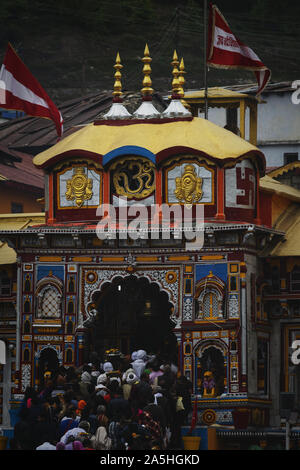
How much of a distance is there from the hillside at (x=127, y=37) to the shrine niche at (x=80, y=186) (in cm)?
3524

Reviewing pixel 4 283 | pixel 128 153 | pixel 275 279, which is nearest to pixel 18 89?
pixel 128 153

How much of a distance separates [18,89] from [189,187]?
7.09m

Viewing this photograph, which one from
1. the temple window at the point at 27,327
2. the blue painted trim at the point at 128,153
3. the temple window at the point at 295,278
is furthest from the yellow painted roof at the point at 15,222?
the temple window at the point at 295,278

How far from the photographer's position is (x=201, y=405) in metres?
49.6

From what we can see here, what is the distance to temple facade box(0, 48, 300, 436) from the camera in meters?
50.2

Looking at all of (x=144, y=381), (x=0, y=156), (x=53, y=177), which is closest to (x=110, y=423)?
(x=144, y=381)

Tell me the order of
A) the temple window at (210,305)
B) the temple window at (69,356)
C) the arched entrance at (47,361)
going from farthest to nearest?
1. the arched entrance at (47,361)
2. the temple window at (69,356)
3. the temple window at (210,305)

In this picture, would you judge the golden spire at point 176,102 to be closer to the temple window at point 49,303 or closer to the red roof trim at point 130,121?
the red roof trim at point 130,121

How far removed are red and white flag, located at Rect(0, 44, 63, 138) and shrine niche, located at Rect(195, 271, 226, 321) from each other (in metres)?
8.41

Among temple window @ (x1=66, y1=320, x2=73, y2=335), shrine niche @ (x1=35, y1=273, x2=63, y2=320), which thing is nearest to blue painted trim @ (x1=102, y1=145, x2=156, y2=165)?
shrine niche @ (x1=35, y1=273, x2=63, y2=320)

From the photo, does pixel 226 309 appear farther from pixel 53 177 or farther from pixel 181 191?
pixel 53 177

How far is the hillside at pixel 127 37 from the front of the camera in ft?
300
